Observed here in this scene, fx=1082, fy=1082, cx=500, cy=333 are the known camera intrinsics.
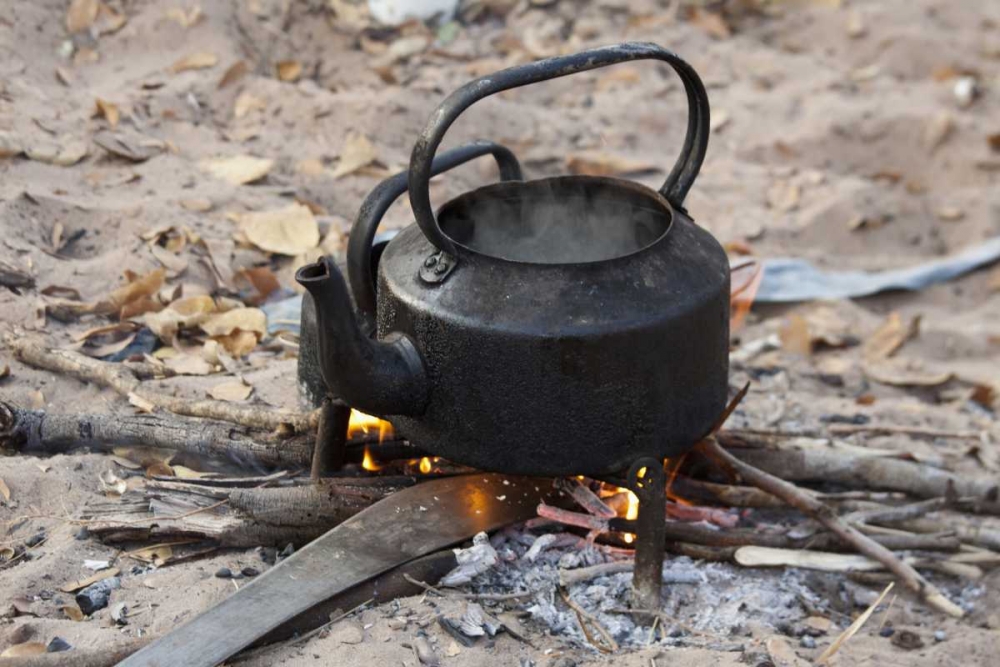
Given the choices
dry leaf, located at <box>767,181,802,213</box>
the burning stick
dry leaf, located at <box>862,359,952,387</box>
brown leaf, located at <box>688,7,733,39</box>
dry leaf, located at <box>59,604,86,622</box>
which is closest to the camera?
dry leaf, located at <box>59,604,86,622</box>

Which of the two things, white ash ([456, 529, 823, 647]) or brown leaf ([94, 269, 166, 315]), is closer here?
white ash ([456, 529, 823, 647])

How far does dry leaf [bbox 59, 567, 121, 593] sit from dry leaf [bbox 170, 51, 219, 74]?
3.91m

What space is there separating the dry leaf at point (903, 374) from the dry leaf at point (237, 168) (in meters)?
3.00

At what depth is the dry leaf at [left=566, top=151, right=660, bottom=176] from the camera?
20.1 ft

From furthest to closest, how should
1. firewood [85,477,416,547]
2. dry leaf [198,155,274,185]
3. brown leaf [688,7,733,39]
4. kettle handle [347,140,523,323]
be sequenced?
brown leaf [688,7,733,39]
dry leaf [198,155,274,185]
firewood [85,477,416,547]
kettle handle [347,140,523,323]

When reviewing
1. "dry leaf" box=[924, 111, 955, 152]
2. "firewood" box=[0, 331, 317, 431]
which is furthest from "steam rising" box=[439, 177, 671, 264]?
"dry leaf" box=[924, 111, 955, 152]

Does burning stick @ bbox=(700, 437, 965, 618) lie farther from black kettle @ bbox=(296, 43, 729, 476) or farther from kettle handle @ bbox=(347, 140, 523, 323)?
kettle handle @ bbox=(347, 140, 523, 323)

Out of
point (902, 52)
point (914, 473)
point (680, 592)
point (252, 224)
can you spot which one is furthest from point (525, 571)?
point (902, 52)

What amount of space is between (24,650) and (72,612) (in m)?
0.20

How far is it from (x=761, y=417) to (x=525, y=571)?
149cm

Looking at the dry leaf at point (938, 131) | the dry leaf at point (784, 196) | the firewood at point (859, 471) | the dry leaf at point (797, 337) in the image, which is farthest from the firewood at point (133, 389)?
the dry leaf at point (938, 131)

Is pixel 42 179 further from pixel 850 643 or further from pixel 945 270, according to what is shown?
pixel 945 270

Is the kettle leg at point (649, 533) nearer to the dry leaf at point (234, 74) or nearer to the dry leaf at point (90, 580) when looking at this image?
the dry leaf at point (90, 580)

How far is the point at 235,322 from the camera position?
13.7 ft
